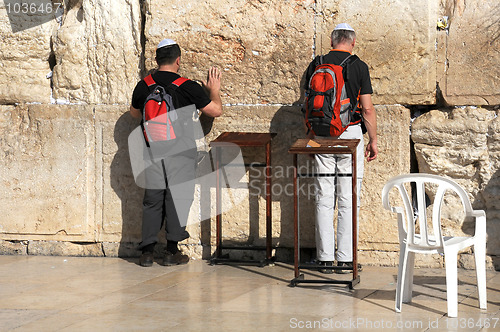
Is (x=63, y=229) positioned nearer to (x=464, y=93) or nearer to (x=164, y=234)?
(x=164, y=234)

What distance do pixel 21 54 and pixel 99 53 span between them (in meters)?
0.74

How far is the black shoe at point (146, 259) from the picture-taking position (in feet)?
19.9

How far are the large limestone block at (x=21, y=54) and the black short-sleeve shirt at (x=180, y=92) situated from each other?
109 centimetres

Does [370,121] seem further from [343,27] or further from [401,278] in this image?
[401,278]

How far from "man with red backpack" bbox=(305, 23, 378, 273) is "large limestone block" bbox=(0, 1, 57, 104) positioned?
7.99 feet

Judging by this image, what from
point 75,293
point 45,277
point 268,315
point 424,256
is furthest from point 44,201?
point 424,256

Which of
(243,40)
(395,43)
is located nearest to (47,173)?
(243,40)

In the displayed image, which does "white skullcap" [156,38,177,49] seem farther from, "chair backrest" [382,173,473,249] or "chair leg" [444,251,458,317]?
"chair leg" [444,251,458,317]

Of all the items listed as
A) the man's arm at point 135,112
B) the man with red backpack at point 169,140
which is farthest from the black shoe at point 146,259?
the man's arm at point 135,112

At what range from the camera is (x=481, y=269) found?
180 inches

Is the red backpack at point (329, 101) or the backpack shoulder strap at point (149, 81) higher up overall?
the backpack shoulder strap at point (149, 81)

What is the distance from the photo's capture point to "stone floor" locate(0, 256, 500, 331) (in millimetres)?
4363

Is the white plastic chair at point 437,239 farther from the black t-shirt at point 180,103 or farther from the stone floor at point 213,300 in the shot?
the black t-shirt at point 180,103

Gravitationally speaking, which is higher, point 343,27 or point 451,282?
point 343,27
